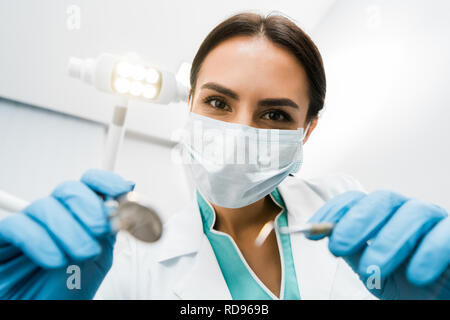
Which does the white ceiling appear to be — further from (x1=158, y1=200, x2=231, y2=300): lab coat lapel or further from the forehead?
(x1=158, y1=200, x2=231, y2=300): lab coat lapel

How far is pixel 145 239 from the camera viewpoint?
445mm

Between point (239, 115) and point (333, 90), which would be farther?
point (333, 90)

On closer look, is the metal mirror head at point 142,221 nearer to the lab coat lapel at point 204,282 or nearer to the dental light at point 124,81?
the lab coat lapel at point 204,282

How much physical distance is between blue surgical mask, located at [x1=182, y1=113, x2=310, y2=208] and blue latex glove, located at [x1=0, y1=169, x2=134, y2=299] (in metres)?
0.20

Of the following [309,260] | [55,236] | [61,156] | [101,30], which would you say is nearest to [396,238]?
[309,260]

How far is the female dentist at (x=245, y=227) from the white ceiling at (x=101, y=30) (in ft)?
1.38

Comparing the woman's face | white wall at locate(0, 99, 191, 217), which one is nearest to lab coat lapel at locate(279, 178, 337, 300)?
the woman's face

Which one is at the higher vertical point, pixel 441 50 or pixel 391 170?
pixel 441 50

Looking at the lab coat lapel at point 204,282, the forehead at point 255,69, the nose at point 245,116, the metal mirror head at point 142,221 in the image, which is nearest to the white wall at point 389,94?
the forehead at point 255,69

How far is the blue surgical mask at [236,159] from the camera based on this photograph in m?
0.62

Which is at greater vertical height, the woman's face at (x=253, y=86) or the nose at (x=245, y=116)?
the woman's face at (x=253, y=86)

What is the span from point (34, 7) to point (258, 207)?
1.31m
